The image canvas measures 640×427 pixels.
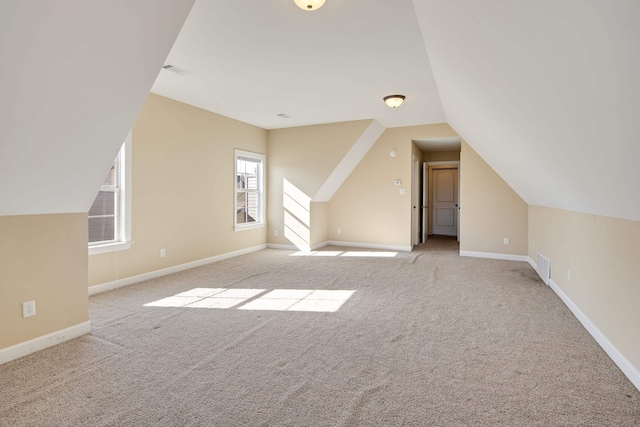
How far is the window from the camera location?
6351 millimetres

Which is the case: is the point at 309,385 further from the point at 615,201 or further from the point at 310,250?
the point at 310,250

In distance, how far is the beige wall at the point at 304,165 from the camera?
20.9 ft

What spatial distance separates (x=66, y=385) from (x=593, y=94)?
3214 mm

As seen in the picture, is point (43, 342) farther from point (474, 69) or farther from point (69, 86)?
point (474, 69)

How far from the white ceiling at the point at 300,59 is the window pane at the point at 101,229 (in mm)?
1838

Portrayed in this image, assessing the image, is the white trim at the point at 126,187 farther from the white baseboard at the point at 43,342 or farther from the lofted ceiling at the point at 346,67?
the white baseboard at the point at 43,342

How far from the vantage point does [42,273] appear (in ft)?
8.18

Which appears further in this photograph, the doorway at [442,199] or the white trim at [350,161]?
the doorway at [442,199]

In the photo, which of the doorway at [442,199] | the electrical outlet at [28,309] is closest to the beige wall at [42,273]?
the electrical outlet at [28,309]

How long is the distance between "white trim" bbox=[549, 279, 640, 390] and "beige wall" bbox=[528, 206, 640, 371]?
3 centimetres

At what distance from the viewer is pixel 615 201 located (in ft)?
6.95

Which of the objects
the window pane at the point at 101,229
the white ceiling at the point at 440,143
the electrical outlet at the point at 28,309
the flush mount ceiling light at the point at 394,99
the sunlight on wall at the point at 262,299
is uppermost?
the flush mount ceiling light at the point at 394,99

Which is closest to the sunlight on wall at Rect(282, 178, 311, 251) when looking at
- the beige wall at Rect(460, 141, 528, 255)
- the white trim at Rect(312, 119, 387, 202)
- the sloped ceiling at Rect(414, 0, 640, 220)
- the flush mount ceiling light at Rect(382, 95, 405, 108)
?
the white trim at Rect(312, 119, 387, 202)

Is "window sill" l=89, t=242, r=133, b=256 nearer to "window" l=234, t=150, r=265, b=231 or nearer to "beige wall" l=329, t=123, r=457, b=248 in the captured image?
"window" l=234, t=150, r=265, b=231
